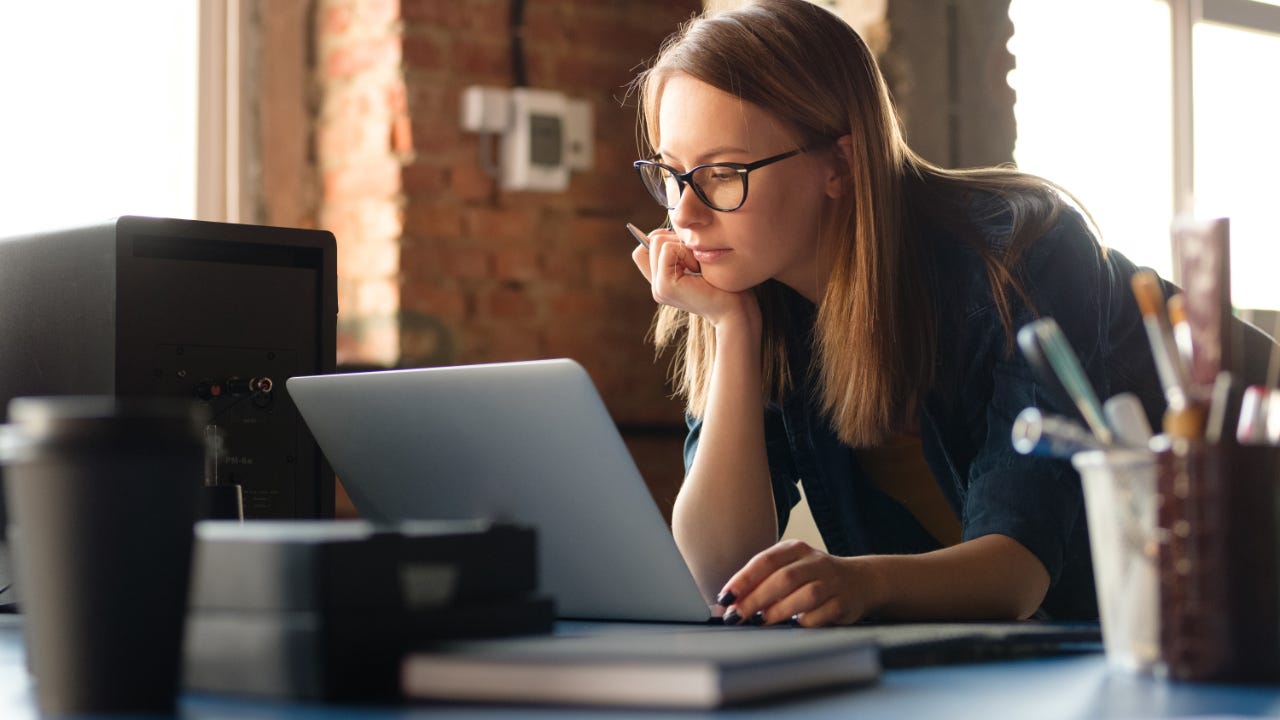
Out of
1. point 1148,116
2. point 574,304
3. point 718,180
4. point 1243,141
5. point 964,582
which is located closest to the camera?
point 964,582

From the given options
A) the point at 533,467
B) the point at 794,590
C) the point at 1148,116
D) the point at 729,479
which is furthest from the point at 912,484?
the point at 1148,116

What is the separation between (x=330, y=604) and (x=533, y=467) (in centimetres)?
34

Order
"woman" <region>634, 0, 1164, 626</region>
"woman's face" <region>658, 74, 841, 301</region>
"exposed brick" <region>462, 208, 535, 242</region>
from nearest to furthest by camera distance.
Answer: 1. "woman" <region>634, 0, 1164, 626</region>
2. "woman's face" <region>658, 74, 841, 301</region>
3. "exposed brick" <region>462, 208, 535, 242</region>

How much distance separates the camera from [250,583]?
68 cm

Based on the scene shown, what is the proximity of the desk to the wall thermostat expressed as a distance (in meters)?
2.18

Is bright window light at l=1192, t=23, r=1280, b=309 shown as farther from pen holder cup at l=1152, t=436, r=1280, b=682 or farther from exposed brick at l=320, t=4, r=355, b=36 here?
pen holder cup at l=1152, t=436, r=1280, b=682

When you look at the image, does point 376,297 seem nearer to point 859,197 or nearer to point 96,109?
point 96,109

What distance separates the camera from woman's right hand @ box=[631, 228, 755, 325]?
63.0 inches

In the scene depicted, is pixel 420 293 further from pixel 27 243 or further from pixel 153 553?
pixel 153 553

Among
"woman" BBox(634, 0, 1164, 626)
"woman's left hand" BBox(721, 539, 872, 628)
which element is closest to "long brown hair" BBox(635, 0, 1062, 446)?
"woman" BBox(634, 0, 1164, 626)

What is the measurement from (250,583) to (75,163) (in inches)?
84.6

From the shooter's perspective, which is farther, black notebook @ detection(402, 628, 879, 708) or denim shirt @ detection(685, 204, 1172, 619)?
denim shirt @ detection(685, 204, 1172, 619)

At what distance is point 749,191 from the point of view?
1.50 m

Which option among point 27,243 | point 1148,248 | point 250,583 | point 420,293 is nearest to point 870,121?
point 27,243
